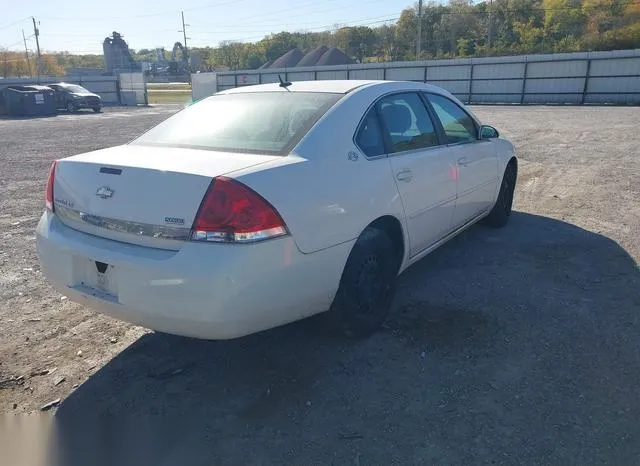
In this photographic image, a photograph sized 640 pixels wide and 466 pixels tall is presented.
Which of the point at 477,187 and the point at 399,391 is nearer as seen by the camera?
the point at 399,391

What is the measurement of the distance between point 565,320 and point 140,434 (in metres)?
2.85

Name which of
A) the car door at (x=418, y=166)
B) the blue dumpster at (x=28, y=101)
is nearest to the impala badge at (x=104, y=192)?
the car door at (x=418, y=166)

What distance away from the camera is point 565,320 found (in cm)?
368

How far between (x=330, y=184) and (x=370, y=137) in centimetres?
67

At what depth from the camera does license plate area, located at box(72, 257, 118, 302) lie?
9.12 feet

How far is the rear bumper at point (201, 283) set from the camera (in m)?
2.56

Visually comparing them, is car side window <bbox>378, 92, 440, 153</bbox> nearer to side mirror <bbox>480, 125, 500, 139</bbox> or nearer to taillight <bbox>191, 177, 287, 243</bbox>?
side mirror <bbox>480, 125, 500, 139</bbox>

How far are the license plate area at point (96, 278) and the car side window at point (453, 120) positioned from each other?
2.93 m

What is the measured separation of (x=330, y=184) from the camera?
302 centimetres

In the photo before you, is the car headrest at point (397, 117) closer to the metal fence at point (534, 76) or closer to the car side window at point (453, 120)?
the car side window at point (453, 120)

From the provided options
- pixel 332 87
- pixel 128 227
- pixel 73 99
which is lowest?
pixel 73 99

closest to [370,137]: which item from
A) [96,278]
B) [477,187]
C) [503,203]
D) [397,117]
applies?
[397,117]

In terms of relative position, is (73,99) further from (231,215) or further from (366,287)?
(231,215)

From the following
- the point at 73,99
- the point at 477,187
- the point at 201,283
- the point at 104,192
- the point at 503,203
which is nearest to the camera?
the point at 201,283
